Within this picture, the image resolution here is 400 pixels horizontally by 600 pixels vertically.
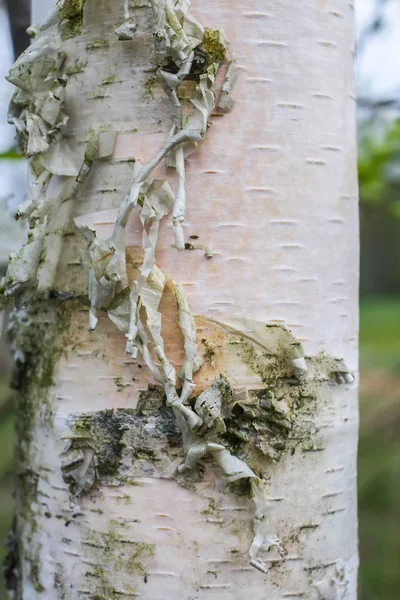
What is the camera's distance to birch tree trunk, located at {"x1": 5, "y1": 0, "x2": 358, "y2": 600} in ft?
2.45

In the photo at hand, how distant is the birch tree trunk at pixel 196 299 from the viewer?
2.45ft

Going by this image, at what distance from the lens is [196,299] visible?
75 cm

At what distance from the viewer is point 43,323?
2.81 ft

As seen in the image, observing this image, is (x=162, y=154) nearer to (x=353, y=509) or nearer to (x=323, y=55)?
(x=323, y=55)

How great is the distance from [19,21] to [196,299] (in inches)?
37.5

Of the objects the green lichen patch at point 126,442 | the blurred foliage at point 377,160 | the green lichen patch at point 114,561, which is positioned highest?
the blurred foliage at point 377,160

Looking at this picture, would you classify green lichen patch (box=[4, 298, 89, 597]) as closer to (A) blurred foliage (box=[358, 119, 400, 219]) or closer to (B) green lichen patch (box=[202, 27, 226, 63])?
(B) green lichen patch (box=[202, 27, 226, 63])

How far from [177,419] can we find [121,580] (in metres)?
0.21

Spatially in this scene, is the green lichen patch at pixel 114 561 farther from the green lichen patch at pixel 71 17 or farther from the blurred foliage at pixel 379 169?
the blurred foliage at pixel 379 169

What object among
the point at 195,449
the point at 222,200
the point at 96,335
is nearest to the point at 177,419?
the point at 195,449

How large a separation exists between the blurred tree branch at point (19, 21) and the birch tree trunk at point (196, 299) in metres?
0.57

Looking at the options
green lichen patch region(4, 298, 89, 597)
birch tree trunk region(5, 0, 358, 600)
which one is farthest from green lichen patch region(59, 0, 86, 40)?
green lichen patch region(4, 298, 89, 597)

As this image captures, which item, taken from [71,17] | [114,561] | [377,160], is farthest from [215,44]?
[377,160]

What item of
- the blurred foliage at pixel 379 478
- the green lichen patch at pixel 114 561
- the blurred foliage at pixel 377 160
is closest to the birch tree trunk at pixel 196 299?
the green lichen patch at pixel 114 561
